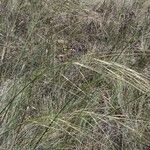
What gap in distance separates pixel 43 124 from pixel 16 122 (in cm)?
15

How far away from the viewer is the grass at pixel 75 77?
1.73m

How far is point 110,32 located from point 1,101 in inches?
47.3

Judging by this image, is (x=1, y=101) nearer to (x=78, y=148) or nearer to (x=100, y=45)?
(x=78, y=148)

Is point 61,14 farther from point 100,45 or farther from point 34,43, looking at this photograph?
point 34,43

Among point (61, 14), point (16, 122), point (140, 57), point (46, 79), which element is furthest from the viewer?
point (61, 14)

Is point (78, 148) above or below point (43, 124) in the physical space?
below

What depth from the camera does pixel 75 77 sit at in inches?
84.2

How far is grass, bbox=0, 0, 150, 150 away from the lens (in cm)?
173

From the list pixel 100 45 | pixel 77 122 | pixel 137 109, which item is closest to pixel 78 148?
pixel 77 122

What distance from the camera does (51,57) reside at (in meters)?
2.33

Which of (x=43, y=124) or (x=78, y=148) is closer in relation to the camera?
(x=43, y=124)

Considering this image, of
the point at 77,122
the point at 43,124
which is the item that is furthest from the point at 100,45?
the point at 43,124

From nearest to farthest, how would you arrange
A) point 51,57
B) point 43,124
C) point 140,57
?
point 43,124, point 51,57, point 140,57

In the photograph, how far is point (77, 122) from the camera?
190cm
